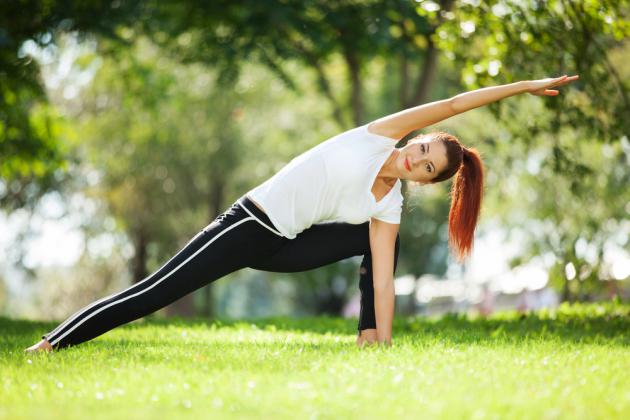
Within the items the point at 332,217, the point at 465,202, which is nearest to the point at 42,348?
the point at 332,217

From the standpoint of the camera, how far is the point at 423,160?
5027 millimetres

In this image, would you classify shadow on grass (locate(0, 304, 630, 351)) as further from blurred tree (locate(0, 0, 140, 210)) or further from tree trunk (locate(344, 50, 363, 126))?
tree trunk (locate(344, 50, 363, 126))

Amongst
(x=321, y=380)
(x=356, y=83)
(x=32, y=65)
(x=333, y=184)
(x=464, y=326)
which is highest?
Result: (x=32, y=65)

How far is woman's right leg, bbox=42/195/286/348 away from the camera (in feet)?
16.0

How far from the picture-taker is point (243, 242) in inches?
201

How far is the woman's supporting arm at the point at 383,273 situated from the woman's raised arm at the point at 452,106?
68cm

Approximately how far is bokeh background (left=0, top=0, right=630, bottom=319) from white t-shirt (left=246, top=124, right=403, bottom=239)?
652 mm

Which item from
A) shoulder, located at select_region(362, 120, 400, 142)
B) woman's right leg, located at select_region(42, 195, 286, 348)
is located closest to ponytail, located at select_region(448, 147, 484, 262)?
shoulder, located at select_region(362, 120, 400, 142)

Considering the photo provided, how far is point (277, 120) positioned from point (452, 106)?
52.4 feet

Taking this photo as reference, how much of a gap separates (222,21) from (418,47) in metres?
3.06

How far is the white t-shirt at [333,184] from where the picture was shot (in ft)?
16.6

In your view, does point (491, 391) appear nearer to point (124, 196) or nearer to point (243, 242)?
point (243, 242)

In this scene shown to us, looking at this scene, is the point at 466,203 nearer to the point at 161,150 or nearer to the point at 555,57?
the point at 555,57

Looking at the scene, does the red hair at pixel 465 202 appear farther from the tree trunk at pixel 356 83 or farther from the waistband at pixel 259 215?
the tree trunk at pixel 356 83
